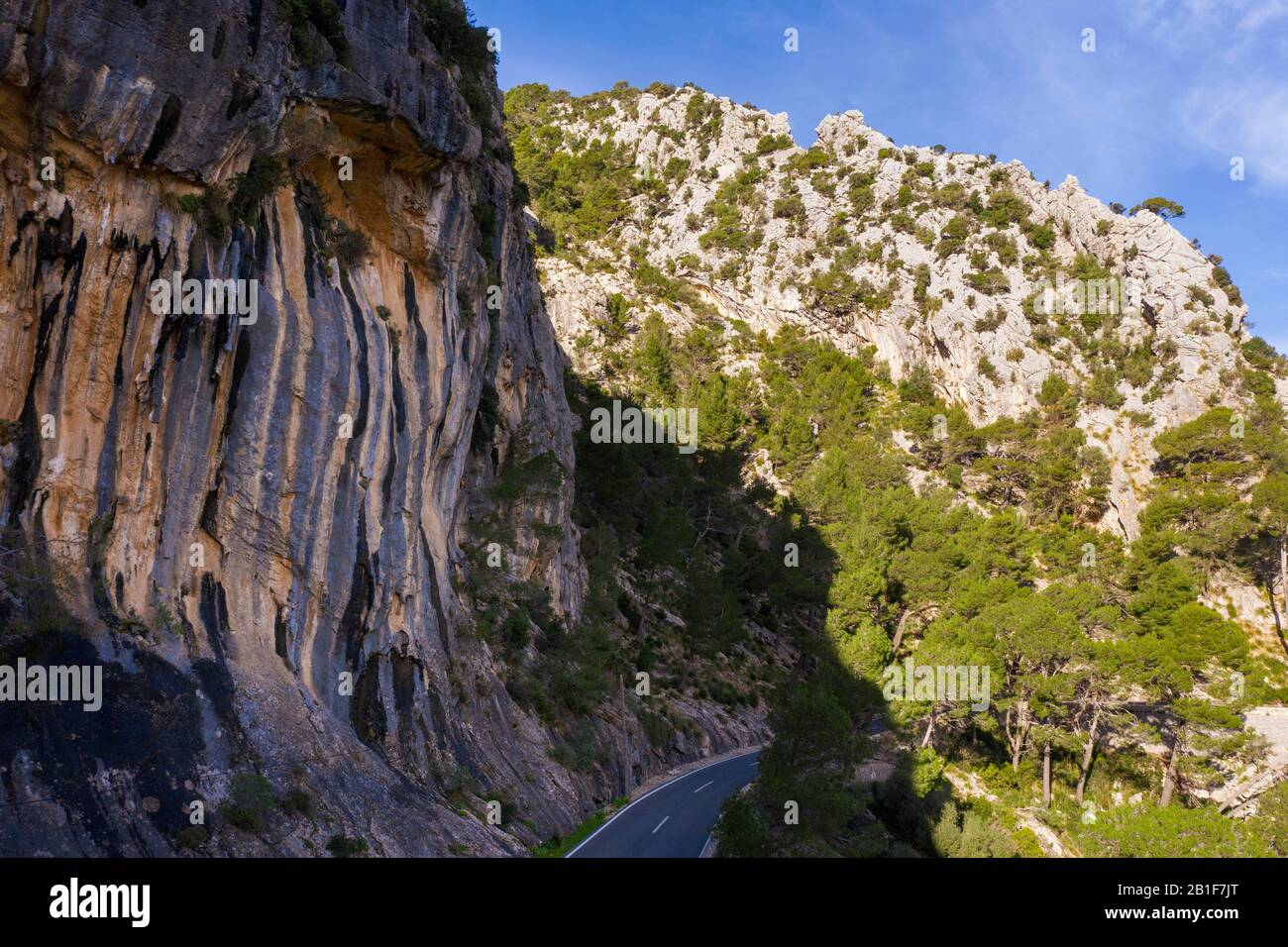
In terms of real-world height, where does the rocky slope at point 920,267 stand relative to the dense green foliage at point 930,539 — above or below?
above

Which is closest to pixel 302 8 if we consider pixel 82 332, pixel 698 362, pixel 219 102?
pixel 219 102

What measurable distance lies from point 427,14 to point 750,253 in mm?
68363

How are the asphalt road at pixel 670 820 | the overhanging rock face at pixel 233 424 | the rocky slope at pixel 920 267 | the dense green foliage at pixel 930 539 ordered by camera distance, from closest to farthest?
the overhanging rock face at pixel 233 424 < the asphalt road at pixel 670 820 < the dense green foliage at pixel 930 539 < the rocky slope at pixel 920 267

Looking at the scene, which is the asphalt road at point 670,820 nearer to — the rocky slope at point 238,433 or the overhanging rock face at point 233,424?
the rocky slope at point 238,433

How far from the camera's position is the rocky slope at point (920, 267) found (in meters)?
67.2

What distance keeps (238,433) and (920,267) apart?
250 ft

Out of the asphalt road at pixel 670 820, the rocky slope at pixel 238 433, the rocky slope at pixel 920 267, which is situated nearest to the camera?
the rocky slope at pixel 238 433

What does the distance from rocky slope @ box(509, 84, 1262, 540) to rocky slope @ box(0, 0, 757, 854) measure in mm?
46653

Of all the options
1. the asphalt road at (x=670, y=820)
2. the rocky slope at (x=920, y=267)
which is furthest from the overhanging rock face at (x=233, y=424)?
the rocky slope at (x=920, y=267)

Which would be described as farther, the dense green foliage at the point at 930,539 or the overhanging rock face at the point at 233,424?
the dense green foliage at the point at 930,539

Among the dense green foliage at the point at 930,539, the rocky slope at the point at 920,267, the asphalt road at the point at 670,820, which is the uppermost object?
the rocky slope at the point at 920,267

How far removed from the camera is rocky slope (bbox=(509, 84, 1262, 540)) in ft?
220

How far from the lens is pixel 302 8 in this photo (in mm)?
14203

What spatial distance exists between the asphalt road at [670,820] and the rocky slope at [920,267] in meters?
43.1
